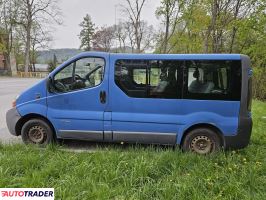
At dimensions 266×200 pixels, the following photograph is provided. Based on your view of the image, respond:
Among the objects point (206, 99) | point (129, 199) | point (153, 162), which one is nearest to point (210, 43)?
point (206, 99)

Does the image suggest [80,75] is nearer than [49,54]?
Yes

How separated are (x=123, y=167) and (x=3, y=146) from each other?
2.51 metres

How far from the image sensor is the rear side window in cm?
502

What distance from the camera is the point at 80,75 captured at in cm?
555

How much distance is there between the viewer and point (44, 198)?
319 centimetres

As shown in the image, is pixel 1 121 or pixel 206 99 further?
pixel 1 121

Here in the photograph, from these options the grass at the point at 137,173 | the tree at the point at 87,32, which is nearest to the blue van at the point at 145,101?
the grass at the point at 137,173

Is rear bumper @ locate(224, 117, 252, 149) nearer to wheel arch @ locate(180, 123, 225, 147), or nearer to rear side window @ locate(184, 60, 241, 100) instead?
wheel arch @ locate(180, 123, 225, 147)

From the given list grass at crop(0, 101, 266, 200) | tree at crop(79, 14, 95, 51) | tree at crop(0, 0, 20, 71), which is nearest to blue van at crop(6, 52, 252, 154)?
grass at crop(0, 101, 266, 200)

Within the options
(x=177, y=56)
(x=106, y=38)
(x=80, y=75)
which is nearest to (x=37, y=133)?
(x=80, y=75)

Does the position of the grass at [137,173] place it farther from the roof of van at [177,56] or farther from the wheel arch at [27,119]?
the roof of van at [177,56]

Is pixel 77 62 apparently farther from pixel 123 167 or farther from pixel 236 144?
pixel 236 144

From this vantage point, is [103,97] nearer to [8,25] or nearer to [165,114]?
[165,114]

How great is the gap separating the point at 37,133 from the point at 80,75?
58.8 inches
